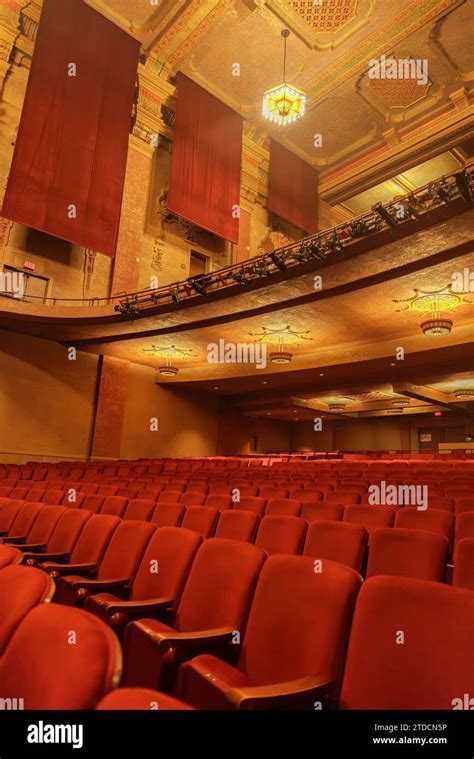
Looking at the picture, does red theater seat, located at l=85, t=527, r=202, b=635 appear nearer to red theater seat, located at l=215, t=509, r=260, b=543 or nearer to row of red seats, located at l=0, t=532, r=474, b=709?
row of red seats, located at l=0, t=532, r=474, b=709

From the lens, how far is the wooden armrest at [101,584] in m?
1.81

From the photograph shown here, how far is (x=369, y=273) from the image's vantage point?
6000 mm

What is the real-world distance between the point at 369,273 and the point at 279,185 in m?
7.85

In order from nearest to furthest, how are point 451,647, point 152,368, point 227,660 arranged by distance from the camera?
point 451,647, point 227,660, point 152,368

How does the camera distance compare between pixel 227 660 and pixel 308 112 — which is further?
pixel 308 112

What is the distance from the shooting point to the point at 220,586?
1.55 meters

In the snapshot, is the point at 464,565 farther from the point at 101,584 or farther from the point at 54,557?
the point at 54,557

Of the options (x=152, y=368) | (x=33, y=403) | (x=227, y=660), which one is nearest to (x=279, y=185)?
(x=152, y=368)

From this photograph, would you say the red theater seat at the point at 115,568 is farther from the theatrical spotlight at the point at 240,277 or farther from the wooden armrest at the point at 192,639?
the theatrical spotlight at the point at 240,277

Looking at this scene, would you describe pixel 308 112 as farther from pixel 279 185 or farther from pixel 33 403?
pixel 33 403

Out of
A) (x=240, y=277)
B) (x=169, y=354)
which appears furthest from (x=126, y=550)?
(x=169, y=354)

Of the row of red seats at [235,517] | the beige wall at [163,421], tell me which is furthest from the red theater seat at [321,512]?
the beige wall at [163,421]

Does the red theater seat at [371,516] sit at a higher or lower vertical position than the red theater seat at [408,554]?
higher

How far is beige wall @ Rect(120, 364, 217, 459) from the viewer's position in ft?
34.6
